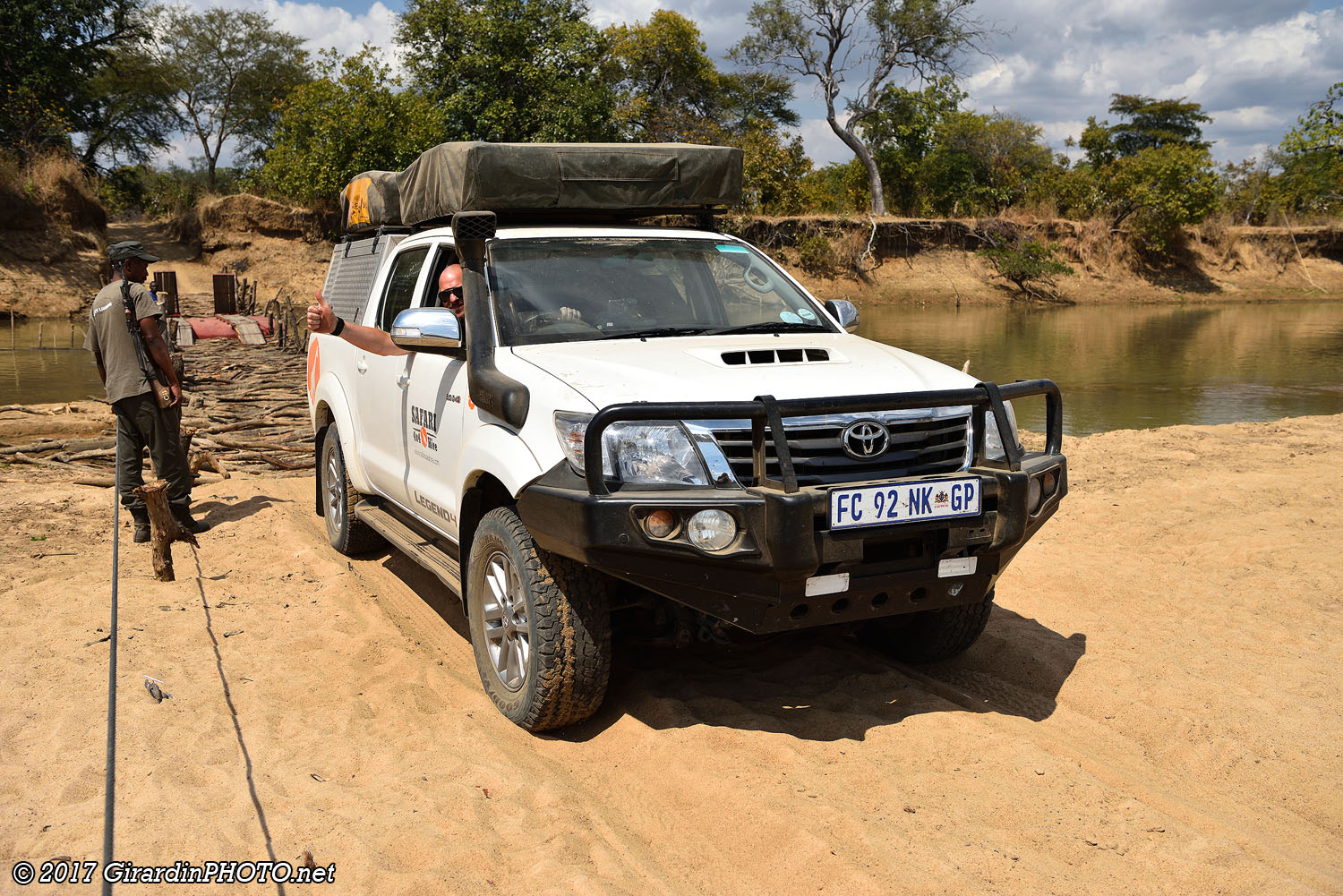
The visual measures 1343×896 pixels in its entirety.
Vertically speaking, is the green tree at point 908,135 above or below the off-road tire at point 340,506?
above

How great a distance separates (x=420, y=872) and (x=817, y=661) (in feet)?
7.14

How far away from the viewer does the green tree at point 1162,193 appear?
133 ft

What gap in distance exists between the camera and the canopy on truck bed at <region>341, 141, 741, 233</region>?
515cm

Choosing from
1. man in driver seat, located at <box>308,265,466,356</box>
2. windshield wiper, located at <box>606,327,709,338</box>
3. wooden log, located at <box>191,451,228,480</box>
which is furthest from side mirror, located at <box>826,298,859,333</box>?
wooden log, located at <box>191,451,228,480</box>

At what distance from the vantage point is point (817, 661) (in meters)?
4.68

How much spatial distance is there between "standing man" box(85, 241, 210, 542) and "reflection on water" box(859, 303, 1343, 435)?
10054mm

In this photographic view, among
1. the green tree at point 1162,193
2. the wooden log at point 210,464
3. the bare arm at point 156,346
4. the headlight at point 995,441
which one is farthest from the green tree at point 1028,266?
the headlight at point 995,441

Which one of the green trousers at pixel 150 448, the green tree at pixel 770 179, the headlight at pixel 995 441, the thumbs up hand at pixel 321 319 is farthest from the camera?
the green tree at pixel 770 179

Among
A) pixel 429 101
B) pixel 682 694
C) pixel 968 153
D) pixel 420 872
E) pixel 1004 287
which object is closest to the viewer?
pixel 420 872

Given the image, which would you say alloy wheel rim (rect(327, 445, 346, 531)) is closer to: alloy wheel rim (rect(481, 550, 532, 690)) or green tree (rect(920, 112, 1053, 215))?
alloy wheel rim (rect(481, 550, 532, 690))

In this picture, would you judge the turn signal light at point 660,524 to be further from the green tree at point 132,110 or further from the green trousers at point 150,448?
the green tree at point 132,110

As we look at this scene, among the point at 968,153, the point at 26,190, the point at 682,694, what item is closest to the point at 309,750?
the point at 682,694

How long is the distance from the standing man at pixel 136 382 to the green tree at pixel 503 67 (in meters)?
25.5

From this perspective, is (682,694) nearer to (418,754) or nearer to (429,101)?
(418,754)
